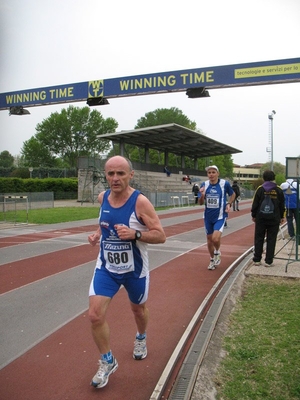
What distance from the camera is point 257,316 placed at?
18.6 ft

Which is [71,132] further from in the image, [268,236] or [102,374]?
[102,374]

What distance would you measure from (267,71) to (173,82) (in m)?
3.72

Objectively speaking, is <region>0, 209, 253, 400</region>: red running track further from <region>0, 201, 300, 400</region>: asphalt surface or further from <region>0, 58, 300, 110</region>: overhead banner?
<region>0, 58, 300, 110</region>: overhead banner

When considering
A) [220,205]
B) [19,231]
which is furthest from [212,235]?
[19,231]

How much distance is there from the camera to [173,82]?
57.8 ft

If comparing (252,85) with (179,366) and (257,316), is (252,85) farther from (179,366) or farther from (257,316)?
(179,366)

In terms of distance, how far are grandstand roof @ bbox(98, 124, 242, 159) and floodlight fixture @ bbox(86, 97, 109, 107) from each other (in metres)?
19.7

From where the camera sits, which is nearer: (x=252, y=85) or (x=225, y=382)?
(x=225, y=382)

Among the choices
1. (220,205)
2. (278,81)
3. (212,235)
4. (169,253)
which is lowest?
(169,253)

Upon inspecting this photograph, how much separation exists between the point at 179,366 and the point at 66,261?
626cm

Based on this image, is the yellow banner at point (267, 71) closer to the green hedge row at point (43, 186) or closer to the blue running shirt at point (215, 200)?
the blue running shirt at point (215, 200)

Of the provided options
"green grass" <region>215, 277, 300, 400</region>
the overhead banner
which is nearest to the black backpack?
"green grass" <region>215, 277, 300, 400</region>

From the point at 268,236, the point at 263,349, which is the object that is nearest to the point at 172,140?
the point at 268,236

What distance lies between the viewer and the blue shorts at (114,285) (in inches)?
151
